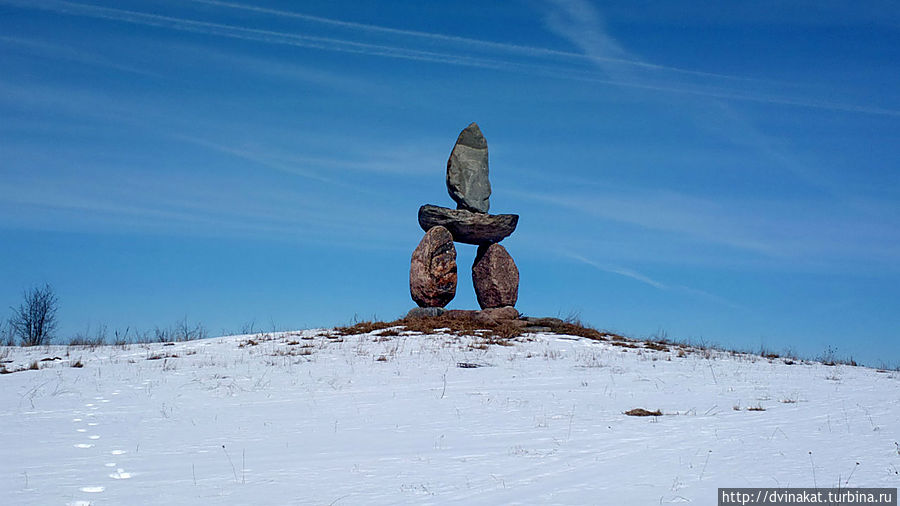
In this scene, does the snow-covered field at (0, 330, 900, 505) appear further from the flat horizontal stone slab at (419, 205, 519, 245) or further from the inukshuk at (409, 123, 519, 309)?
the flat horizontal stone slab at (419, 205, 519, 245)

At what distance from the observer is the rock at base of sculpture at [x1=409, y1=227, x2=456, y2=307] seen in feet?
66.7

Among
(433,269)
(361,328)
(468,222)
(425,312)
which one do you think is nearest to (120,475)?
(361,328)

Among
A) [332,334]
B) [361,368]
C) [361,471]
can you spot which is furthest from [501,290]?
[361,471]

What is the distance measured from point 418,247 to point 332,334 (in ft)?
12.1

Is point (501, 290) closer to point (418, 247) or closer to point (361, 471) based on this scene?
point (418, 247)

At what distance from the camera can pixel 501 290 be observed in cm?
2067

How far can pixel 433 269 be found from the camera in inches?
801

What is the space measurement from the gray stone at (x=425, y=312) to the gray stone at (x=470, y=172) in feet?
9.98

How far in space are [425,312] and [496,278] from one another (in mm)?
2218

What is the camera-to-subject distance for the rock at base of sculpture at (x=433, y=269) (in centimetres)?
2034

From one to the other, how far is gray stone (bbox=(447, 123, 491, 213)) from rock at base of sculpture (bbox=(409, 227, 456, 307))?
1143mm

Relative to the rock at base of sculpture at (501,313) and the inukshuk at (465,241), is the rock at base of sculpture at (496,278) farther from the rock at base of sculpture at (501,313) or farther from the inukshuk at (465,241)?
the rock at base of sculpture at (501,313)

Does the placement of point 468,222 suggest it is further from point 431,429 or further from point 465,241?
point 431,429

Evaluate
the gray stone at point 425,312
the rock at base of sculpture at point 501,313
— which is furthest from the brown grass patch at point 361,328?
the rock at base of sculpture at point 501,313
